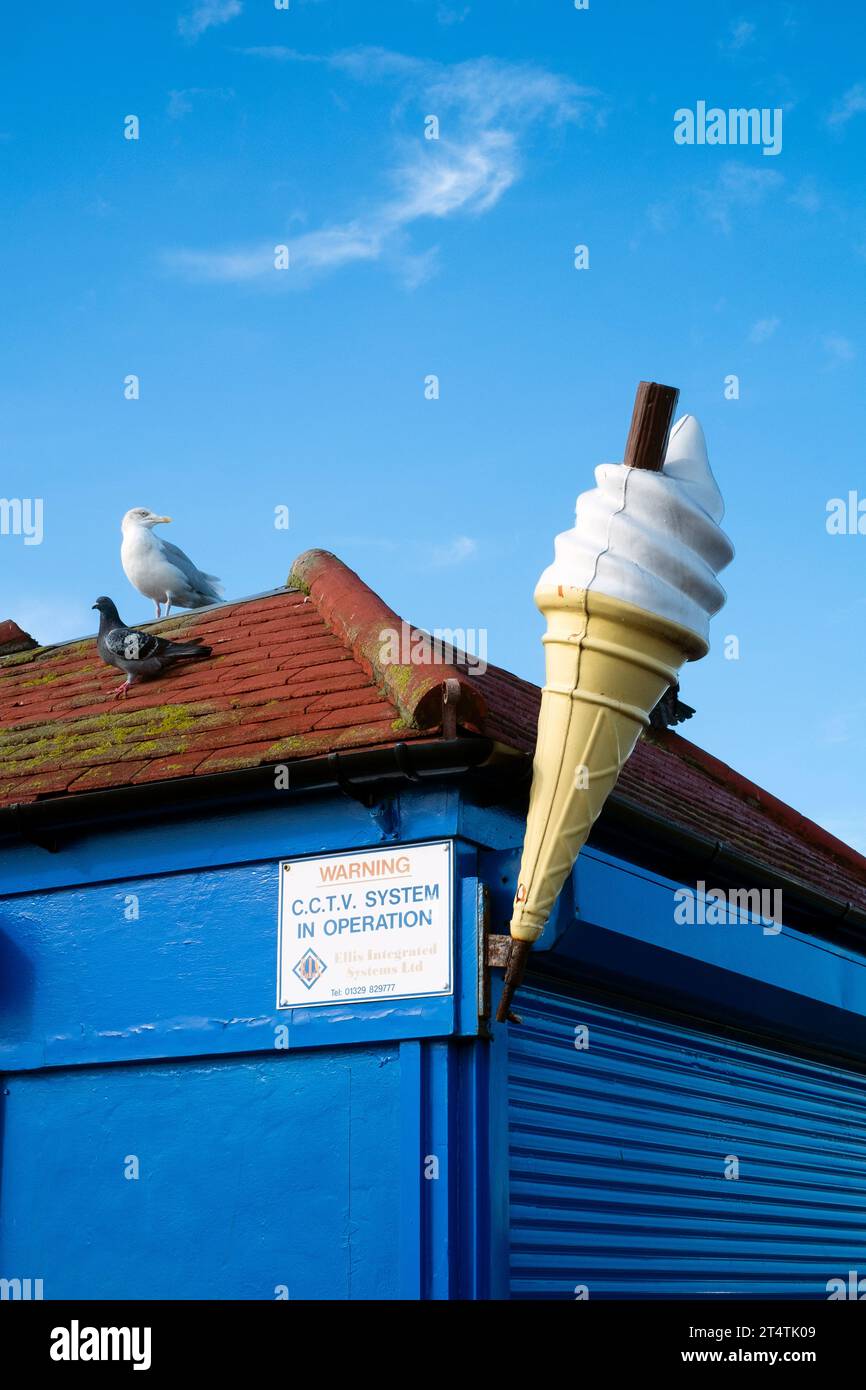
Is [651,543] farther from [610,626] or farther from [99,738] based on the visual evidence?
[99,738]

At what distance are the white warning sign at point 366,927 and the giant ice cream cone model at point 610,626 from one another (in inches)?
21.2

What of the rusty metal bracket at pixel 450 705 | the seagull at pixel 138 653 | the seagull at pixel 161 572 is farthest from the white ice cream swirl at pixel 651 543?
the seagull at pixel 161 572

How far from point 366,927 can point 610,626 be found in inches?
78.7

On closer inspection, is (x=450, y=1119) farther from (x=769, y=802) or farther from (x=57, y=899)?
(x=769, y=802)

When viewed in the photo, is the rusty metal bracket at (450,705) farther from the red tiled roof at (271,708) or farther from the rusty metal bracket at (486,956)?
the rusty metal bracket at (486,956)

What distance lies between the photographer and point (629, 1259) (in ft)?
27.3

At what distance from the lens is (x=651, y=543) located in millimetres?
6492

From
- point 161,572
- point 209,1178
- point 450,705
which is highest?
point 161,572

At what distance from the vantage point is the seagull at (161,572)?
11789 millimetres

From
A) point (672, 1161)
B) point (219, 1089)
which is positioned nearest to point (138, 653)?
point (219, 1089)
